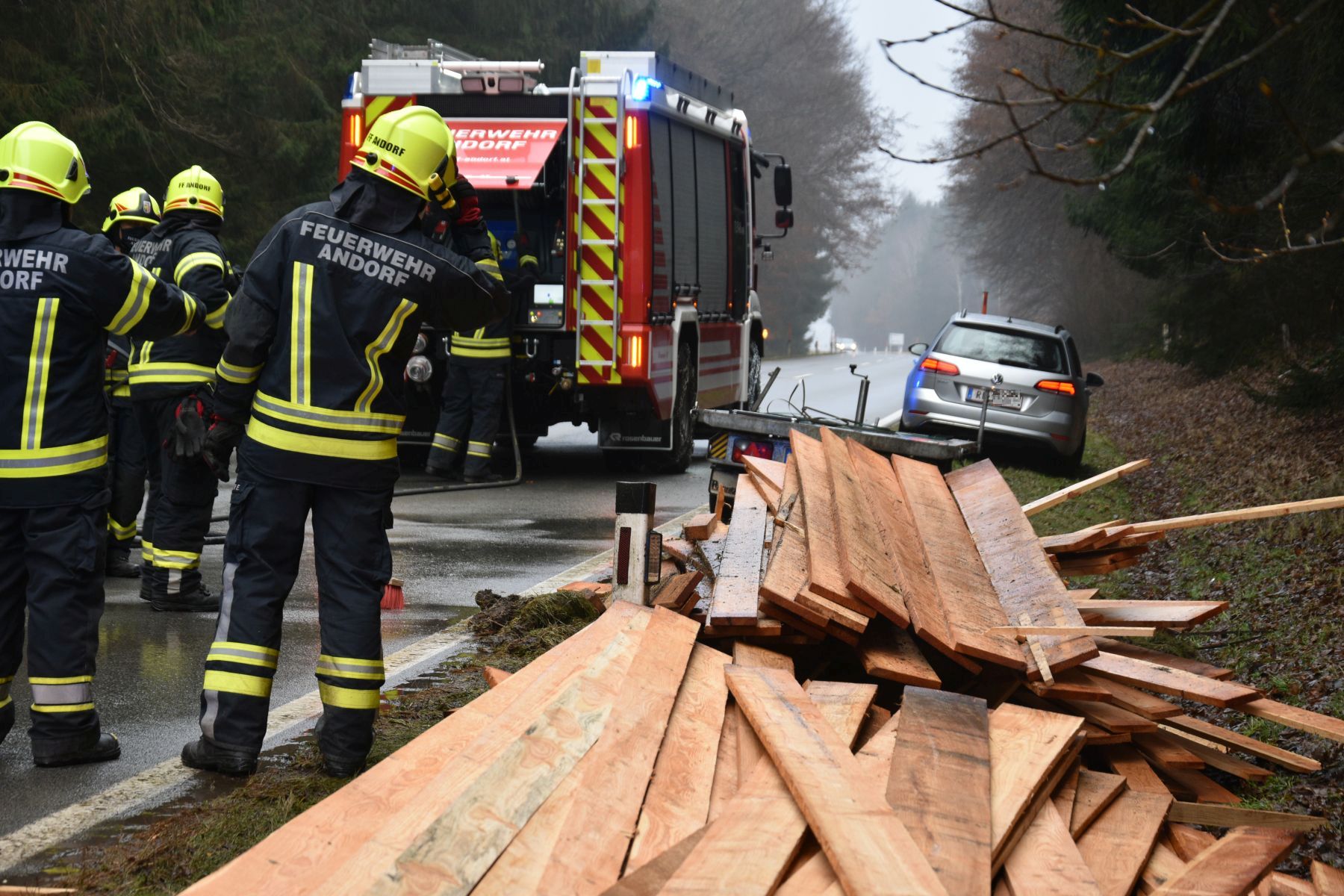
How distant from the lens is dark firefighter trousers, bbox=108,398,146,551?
802cm

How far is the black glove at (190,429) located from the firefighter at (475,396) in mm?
5216

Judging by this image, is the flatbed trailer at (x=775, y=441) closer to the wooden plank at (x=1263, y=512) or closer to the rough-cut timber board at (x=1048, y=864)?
the wooden plank at (x=1263, y=512)

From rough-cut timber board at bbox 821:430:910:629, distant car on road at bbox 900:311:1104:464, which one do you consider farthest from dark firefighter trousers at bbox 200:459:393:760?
distant car on road at bbox 900:311:1104:464

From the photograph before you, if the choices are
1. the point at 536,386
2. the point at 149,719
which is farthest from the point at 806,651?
the point at 536,386

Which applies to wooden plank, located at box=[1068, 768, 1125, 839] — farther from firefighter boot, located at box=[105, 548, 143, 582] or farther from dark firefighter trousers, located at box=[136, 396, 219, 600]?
firefighter boot, located at box=[105, 548, 143, 582]

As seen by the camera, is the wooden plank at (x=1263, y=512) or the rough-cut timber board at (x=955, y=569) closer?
the rough-cut timber board at (x=955, y=569)

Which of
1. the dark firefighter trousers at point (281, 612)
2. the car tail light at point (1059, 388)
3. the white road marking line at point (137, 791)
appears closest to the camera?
the white road marking line at point (137, 791)

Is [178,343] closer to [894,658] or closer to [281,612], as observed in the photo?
[281,612]

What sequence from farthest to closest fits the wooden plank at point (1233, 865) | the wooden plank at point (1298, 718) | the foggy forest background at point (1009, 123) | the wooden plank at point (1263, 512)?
1. the foggy forest background at point (1009, 123)
2. the wooden plank at point (1263, 512)
3. the wooden plank at point (1298, 718)
4. the wooden plank at point (1233, 865)

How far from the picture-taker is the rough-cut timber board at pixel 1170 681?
4.62 m

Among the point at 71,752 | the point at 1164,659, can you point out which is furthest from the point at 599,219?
the point at 71,752

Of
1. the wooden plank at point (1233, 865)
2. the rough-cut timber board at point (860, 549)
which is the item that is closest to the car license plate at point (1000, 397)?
the rough-cut timber board at point (860, 549)

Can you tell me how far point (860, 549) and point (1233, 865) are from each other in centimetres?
215

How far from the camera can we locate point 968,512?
23.3 feet
